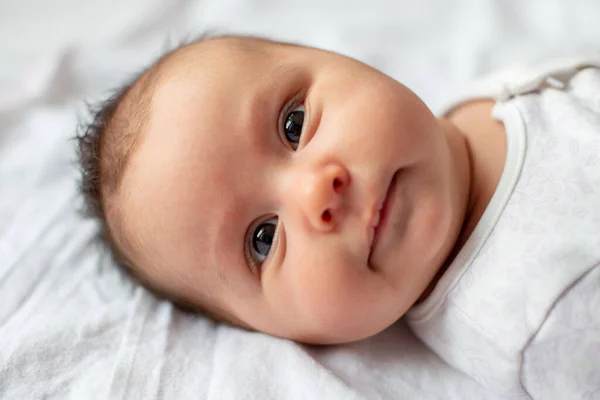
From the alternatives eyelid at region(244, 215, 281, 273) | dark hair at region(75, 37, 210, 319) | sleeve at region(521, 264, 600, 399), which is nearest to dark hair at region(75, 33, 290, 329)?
dark hair at region(75, 37, 210, 319)

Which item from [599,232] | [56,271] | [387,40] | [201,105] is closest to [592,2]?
[387,40]

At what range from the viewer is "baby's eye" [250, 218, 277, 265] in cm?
99

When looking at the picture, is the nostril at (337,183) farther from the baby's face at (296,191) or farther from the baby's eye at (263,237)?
the baby's eye at (263,237)

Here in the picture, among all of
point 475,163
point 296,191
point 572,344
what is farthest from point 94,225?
point 572,344

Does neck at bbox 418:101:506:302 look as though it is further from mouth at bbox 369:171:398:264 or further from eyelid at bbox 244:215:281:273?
eyelid at bbox 244:215:281:273

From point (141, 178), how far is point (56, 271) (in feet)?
1.32

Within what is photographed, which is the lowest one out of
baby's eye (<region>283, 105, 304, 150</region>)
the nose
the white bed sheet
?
the white bed sheet

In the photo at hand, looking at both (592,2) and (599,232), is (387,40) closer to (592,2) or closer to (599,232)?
(592,2)

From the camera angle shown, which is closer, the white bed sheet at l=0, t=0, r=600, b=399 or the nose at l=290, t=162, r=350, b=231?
the nose at l=290, t=162, r=350, b=231

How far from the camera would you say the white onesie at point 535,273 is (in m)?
0.90

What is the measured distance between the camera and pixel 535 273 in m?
0.92

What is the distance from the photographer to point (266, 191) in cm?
96

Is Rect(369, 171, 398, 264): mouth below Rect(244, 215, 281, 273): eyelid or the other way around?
the other way around

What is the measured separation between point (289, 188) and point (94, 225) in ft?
1.89
